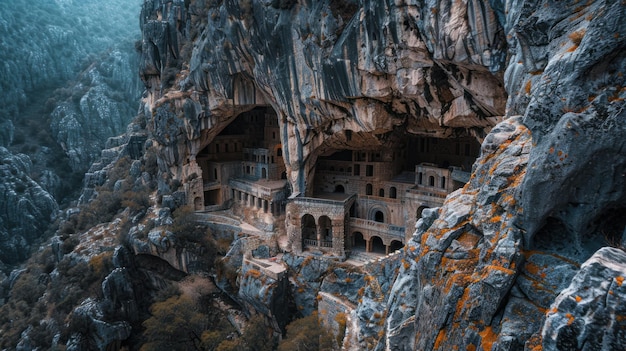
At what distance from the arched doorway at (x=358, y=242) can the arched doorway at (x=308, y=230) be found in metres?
2.83

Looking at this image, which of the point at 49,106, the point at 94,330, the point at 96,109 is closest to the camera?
the point at 94,330

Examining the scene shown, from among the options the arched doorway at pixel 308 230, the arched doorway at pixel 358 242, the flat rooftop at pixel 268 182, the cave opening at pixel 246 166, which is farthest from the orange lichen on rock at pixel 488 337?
the flat rooftop at pixel 268 182

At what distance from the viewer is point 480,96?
1962 centimetres

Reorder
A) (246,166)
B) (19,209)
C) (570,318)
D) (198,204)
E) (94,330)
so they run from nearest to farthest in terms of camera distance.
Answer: (570,318) < (94,330) < (198,204) < (246,166) < (19,209)

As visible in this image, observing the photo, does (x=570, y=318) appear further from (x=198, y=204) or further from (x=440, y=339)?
(x=198, y=204)

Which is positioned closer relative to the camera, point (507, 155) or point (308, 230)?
point (507, 155)

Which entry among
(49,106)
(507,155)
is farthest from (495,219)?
(49,106)

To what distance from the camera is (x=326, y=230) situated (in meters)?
30.4

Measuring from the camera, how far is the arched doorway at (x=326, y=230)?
28906mm

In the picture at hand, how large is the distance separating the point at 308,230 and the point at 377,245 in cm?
510

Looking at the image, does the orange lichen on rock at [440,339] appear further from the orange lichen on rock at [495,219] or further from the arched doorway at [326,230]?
the arched doorway at [326,230]

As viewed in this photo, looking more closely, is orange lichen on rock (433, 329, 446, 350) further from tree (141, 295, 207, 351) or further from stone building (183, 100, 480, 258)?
tree (141, 295, 207, 351)

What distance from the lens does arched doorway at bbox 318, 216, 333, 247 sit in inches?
1138

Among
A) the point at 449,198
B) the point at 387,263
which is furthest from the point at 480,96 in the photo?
the point at 449,198
